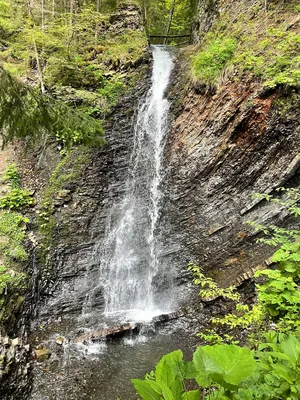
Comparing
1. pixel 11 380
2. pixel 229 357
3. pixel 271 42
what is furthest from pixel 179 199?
pixel 229 357

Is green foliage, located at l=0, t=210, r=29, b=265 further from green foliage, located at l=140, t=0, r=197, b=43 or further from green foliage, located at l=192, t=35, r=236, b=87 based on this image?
green foliage, located at l=140, t=0, r=197, b=43

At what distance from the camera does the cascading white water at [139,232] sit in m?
8.38

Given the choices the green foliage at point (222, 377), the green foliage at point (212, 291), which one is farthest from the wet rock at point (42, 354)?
the green foliage at point (222, 377)

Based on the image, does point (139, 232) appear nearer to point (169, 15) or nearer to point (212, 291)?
point (212, 291)

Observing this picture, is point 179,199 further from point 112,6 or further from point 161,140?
point 112,6

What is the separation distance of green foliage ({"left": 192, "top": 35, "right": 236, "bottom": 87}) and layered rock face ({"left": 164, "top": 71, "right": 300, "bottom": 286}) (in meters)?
0.76

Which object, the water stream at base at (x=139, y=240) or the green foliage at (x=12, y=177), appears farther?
the green foliage at (x=12, y=177)

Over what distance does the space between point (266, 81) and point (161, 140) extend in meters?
4.23

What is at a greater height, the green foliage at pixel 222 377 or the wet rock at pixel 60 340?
the wet rock at pixel 60 340

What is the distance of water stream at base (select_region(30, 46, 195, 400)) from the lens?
5.75m

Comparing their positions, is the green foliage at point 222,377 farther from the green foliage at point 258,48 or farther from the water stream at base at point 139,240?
the green foliage at point 258,48

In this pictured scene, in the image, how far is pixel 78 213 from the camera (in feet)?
31.3

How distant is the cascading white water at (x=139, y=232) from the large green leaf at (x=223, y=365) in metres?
6.86

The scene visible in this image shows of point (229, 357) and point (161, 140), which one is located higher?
point (161, 140)
